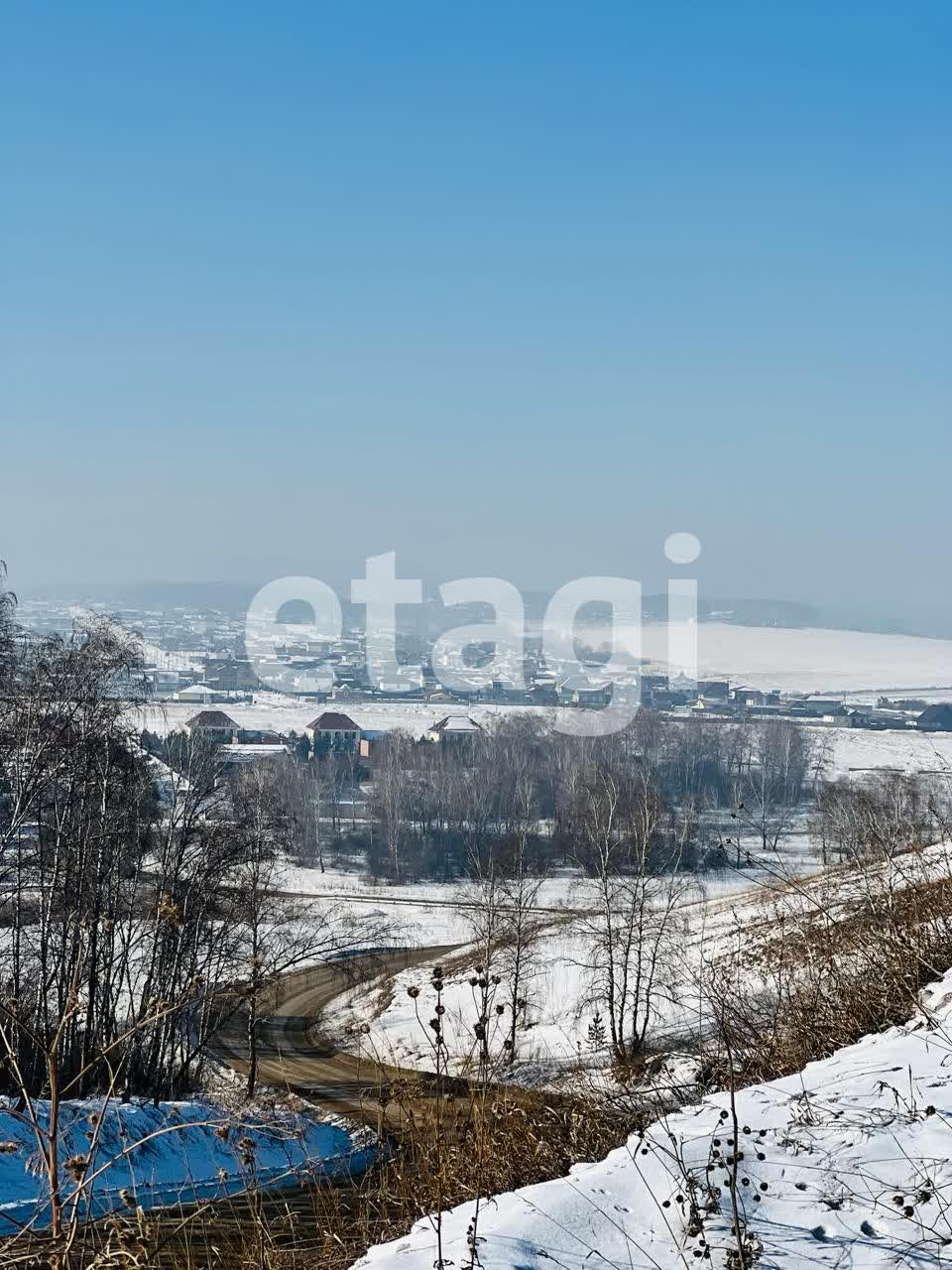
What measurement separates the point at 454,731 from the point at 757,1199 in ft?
195

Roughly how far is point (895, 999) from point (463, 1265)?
3.01 meters

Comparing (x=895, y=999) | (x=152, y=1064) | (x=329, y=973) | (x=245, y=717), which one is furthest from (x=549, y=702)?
(x=895, y=999)

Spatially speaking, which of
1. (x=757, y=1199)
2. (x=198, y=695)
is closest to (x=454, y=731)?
(x=198, y=695)

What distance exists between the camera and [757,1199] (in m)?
3.23

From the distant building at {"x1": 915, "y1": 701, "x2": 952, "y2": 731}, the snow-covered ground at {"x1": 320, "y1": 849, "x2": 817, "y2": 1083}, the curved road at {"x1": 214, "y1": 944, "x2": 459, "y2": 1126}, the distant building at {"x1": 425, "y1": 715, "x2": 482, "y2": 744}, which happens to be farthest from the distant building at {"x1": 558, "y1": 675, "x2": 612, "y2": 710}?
the curved road at {"x1": 214, "y1": 944, "x2": 459, "y2": 1126}

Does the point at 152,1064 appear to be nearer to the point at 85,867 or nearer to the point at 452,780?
the point at 85,867

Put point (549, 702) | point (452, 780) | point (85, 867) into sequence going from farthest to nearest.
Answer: point (549, 702) < point (452, 780) < point (85, 867)

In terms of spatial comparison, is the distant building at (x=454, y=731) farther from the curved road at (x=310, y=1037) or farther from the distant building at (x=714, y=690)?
the curved road at (x=310, y=1037)

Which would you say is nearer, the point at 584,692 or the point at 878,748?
the point at 878,748

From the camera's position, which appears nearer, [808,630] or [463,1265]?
[463,1265]

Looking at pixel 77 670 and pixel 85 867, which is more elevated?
pixel 77 670

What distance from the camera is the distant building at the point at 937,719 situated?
249 feet

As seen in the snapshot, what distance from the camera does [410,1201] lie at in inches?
155

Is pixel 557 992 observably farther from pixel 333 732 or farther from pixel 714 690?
pixel 714 690
